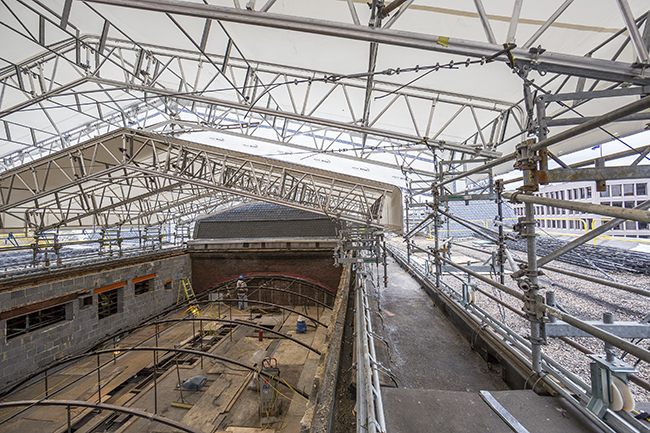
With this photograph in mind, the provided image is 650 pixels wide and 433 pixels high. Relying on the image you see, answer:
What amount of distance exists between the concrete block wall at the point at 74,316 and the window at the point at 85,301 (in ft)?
0.24

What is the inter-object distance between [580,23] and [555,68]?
3.00 feet

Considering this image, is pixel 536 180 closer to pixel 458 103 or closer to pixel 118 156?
pixel 458 103

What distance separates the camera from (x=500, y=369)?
3424 millimetres

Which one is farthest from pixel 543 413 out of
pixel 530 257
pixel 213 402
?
pixel 213 402

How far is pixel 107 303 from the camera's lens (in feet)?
34.7

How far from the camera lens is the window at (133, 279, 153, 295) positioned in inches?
485

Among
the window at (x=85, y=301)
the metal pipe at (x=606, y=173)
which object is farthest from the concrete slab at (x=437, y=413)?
the window at (x=85, y=301)

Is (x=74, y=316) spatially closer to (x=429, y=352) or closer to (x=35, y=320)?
(x=35, y=320)

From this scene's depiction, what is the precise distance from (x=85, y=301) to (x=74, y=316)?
58 centimetres

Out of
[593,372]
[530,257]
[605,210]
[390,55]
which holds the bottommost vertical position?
[593,372]

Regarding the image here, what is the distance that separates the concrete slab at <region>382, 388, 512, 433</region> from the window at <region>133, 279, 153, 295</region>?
1344 cm

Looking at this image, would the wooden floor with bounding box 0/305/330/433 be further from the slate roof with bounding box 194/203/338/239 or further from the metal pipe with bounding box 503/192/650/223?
the slate roof with bounding box 194/203/338/239

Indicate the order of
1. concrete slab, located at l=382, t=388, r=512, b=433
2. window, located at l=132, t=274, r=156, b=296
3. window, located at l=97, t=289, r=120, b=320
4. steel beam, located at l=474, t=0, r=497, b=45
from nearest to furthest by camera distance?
concrete slab, located at l=382, t=388, r=512, b=433 → steel beam, located at l=474, t=0, r=497, b=45 → window, located at l=97, t=289, r=120, b=320 → window, located at l=132, t=274, r=156, b=296

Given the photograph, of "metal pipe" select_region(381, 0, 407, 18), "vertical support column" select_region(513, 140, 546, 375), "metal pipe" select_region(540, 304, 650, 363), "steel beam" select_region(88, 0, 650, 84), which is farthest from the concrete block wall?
"metal pipe" select_region(540, 304, 650, 363)
